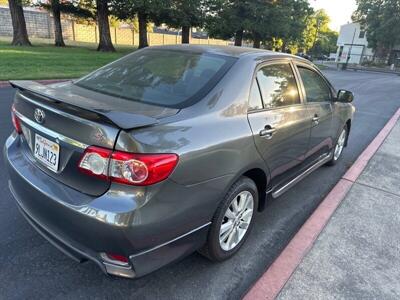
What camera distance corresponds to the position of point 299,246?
287 centimetres

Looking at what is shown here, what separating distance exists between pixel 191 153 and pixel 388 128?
7254 mm

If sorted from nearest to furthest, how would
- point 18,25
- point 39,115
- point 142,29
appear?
point 39,115 → point 18,25 → point 142,29

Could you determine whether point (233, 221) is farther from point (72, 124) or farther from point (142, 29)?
point (142, 29)

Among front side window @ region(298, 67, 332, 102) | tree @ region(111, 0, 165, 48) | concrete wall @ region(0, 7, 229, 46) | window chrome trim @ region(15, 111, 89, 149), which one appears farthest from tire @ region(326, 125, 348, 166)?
concrete wall @ region(0, 7, 229, 46)

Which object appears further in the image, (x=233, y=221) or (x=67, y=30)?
(x=67, y=30)

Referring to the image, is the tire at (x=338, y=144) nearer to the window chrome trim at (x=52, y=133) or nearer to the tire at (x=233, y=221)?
the tire at (x=233, y=221)

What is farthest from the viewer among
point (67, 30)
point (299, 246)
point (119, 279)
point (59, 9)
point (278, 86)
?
point (67, 30)

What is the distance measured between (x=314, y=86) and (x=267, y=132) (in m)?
1.51

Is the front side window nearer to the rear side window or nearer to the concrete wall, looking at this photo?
the rear side window

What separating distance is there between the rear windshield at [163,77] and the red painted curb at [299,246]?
1.42 m

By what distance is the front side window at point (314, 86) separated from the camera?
358cm

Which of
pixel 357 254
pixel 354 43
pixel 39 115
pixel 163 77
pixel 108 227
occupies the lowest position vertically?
pixel 357 254

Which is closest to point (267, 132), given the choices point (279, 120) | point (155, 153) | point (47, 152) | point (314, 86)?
point (279, 120)

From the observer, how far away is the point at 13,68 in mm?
11352
